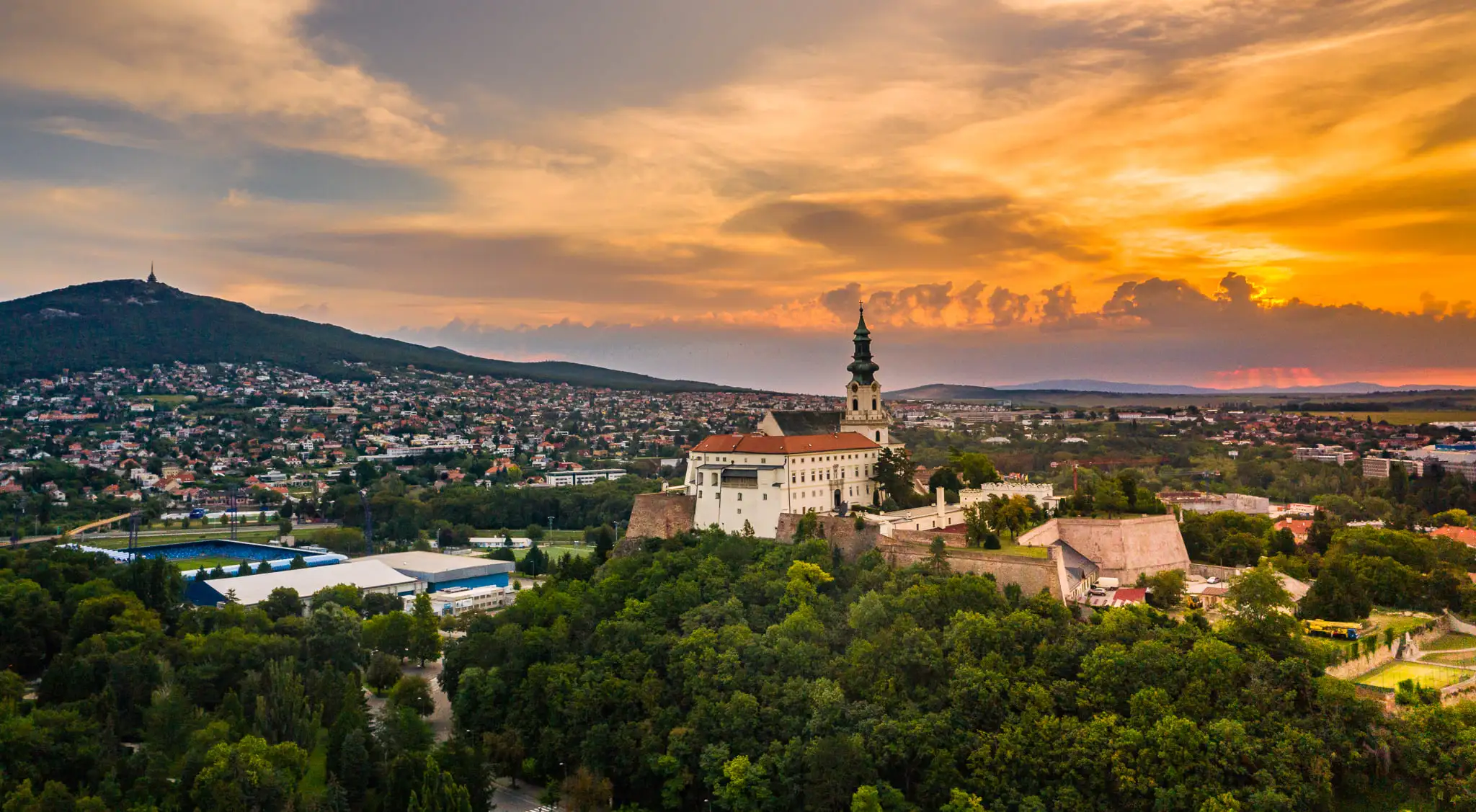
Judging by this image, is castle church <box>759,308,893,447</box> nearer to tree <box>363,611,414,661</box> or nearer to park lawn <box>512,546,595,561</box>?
tree <box>363,611,414,661</box>

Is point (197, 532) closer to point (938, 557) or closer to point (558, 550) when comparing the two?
point (558, 550)

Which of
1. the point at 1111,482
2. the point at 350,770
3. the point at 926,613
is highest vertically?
the point at 1111,482

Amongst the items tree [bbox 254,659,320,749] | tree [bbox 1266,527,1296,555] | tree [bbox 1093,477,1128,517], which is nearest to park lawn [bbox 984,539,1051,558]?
tree [bbox 1093,477,1128,517]

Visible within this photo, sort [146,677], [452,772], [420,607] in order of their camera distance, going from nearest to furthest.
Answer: [452,772] < [146,677] < [420,607]

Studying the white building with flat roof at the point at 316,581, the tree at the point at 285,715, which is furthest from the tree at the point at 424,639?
the tree at the point at 285,715

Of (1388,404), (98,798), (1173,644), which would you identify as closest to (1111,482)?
(1173,644)

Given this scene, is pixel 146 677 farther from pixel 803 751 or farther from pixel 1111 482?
pixel 1111 482

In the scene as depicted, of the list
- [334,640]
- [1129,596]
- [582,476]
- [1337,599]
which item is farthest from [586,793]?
[582,476]
